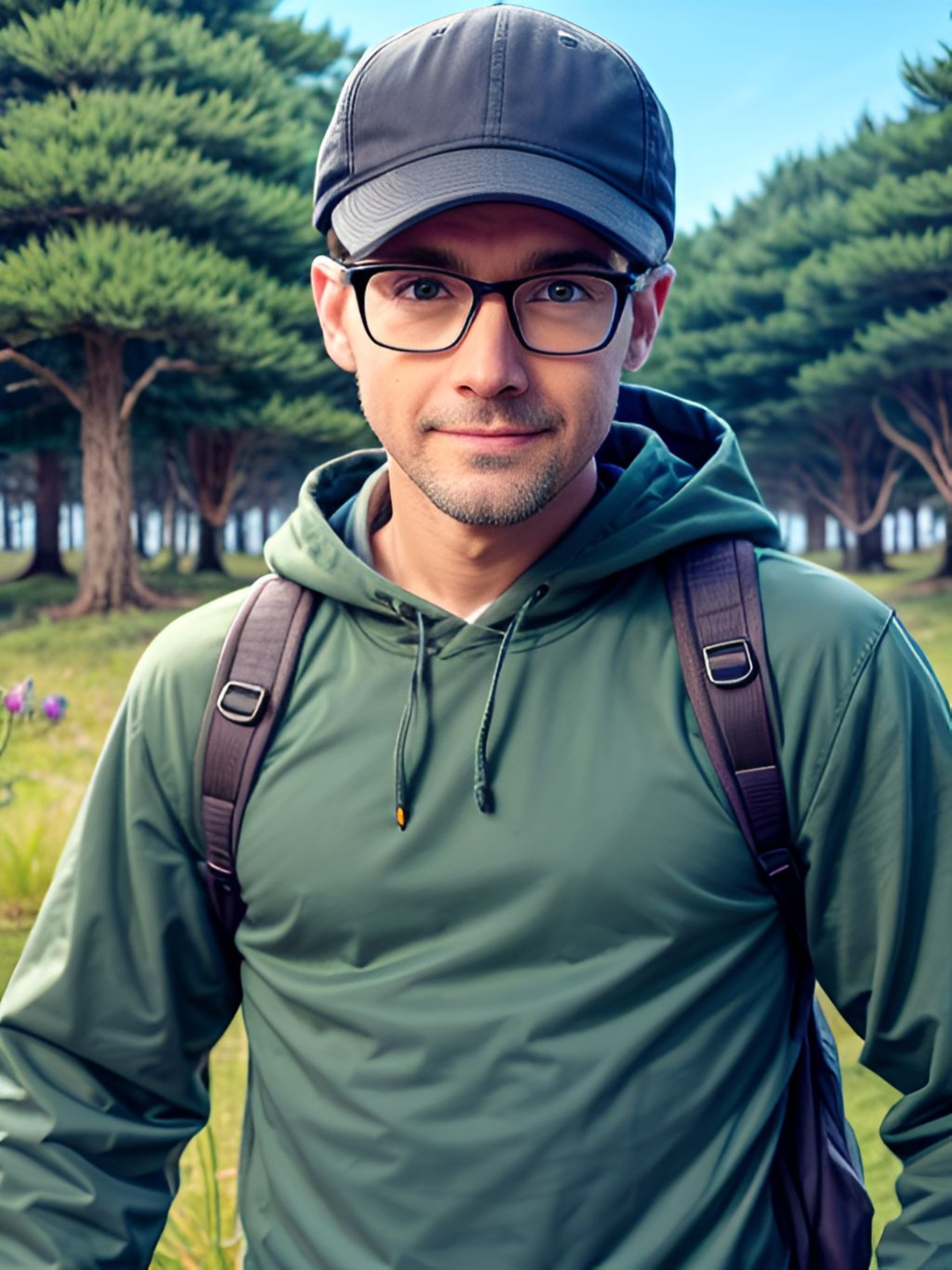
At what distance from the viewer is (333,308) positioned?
1568mm

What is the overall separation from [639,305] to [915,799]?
2.23 feet

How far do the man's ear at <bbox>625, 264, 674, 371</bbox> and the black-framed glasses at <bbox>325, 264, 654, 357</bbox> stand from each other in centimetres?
12

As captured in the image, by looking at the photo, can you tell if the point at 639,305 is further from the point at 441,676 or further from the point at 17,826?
the point at 17,826

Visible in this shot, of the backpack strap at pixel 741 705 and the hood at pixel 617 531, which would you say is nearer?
the backpack strap at pixel 741 705

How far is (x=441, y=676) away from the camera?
1.44m

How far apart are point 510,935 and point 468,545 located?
0.46 meters

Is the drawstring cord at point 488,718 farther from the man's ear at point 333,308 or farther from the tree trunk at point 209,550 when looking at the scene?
the tree trunk at point 209,550

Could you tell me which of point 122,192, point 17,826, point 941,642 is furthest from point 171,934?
point 941,642

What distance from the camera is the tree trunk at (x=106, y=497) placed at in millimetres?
9328

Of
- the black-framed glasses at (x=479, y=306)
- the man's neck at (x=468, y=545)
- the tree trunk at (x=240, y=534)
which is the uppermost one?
the black-framed glasses at (x=479, y=306)

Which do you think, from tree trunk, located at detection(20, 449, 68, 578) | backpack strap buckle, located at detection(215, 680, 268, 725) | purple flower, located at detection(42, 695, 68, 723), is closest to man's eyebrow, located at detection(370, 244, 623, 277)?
backpack strap buckle, located at detection(215, 680, 268, 725)

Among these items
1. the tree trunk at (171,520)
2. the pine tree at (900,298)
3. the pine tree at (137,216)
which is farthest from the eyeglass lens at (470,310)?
the tree trunk at (171,520)

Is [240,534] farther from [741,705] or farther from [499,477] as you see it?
[741,705]

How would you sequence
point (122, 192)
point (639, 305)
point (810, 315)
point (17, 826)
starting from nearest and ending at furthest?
1. point (639, 305)
2. point (17, 826)
3. point (122, 192)
4. point (810, 315)
